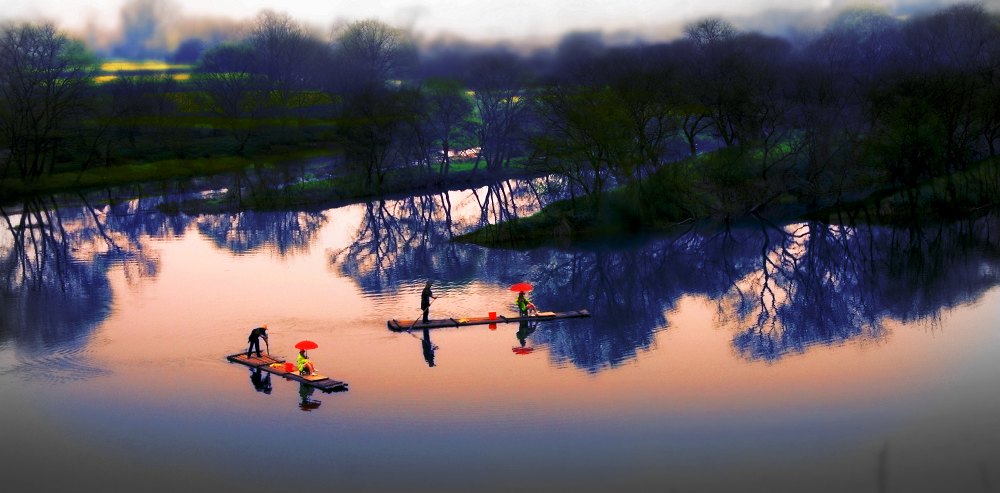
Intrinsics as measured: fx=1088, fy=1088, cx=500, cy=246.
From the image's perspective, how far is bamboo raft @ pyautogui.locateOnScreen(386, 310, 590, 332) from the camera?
4372 cm

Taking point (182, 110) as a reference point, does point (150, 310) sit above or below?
below

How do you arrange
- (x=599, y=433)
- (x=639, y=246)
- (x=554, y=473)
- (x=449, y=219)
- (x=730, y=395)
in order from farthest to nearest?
(x=449, y=219), (x=639, y=246), (x=730, y=395), (x=599, y=433), (x=554, y=473)

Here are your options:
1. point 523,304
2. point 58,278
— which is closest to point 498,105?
point 58,278

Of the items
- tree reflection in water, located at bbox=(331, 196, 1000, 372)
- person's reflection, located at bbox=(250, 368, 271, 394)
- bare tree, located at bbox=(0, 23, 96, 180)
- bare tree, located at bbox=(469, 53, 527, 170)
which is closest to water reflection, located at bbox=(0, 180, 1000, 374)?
tree reflection in water, located at bbox=(331, 196, 1000, 372)

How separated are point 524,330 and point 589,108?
31.8m

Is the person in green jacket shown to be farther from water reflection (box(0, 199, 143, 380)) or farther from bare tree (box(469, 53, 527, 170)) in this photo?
bare tree (box(469, 53, 527, 170))

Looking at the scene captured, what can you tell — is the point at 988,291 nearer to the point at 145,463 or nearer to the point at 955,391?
the point at 955,391

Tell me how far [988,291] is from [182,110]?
10813 centimetres

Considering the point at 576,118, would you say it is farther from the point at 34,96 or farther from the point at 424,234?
the point at 34,96

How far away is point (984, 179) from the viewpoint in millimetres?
80312

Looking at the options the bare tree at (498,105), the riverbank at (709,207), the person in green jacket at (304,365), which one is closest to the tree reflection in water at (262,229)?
the riverbank at (709,207)

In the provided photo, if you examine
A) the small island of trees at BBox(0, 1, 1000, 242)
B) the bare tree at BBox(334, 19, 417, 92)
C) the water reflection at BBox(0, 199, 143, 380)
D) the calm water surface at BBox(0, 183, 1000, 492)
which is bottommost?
the calm water surface at BBox(0, 183, 1000, 492)

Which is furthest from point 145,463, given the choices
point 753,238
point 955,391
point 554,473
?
point 753,238

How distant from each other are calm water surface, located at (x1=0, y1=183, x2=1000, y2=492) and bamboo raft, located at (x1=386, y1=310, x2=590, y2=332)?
62 centimetres
